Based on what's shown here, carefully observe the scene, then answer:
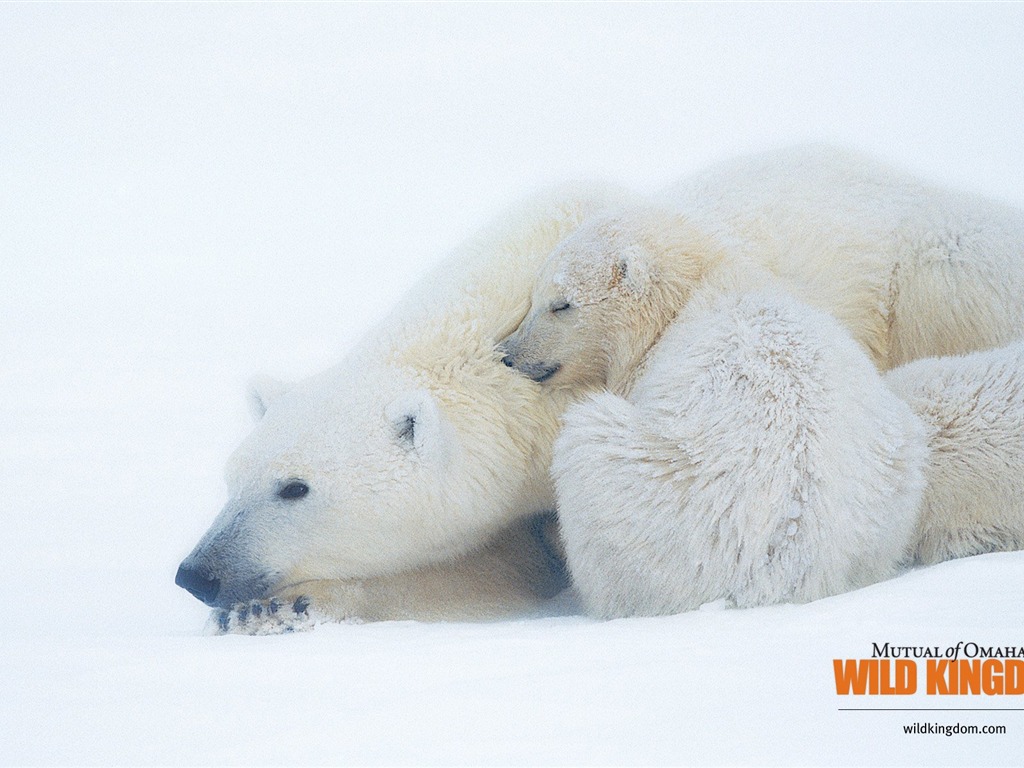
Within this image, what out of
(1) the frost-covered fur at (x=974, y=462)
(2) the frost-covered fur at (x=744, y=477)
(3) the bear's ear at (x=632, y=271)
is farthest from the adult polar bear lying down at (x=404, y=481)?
(1) the frost-covered fur at (x=974, y=462)

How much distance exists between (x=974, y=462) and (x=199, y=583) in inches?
93.2

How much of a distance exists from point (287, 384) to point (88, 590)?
1.09 m

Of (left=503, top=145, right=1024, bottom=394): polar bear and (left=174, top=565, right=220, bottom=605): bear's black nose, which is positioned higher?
(left=503, top=145, right=1024, bottom=394): polar bear

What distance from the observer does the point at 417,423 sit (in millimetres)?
3615

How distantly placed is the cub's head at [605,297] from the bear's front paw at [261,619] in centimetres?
111

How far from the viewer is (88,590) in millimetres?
4223

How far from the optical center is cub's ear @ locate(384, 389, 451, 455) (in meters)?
3.60

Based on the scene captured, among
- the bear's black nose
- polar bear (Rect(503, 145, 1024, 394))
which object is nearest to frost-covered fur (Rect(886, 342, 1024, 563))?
polar bear (Rect(503, 145, 1024, 394))

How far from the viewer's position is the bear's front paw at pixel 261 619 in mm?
3389

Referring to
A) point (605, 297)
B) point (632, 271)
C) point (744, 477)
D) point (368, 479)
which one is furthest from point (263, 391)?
point (744, 477)

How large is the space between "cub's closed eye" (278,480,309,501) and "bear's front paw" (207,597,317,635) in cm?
34

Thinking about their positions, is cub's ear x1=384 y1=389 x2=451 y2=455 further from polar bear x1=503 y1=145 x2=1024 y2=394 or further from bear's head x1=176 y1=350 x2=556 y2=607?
polar bear x1=503 y1=145 x2=1024 y2=394

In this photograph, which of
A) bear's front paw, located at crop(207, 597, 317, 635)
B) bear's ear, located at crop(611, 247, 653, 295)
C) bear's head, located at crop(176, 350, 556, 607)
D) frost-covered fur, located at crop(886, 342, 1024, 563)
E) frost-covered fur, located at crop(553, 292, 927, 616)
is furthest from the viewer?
bear's ear, located at crop(611, 247, 653, 295)

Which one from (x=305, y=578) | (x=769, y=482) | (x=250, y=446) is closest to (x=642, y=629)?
(x=769, y=482)
